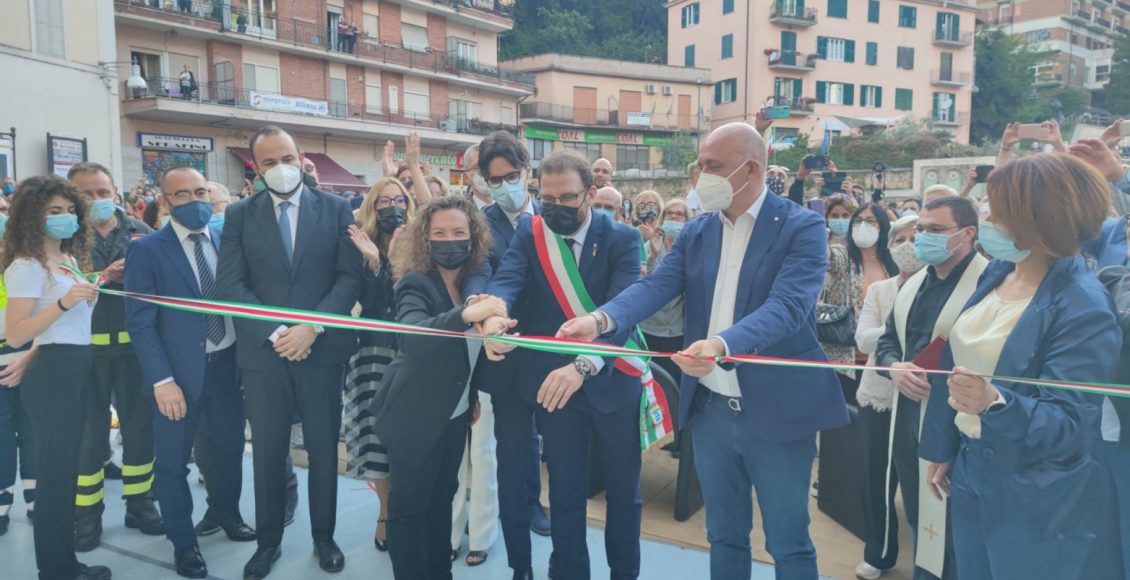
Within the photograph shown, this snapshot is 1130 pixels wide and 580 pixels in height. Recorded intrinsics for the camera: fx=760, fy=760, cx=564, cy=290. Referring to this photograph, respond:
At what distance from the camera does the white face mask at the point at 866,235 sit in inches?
182

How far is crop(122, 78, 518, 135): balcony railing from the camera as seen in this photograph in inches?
947

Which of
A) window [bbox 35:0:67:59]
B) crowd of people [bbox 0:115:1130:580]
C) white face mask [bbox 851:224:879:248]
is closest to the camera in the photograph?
crowd of people [bbox 0:115:1130:580]

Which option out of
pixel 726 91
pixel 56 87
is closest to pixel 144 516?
pixel 56 87

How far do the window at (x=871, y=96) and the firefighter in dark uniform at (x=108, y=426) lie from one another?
48175 millimetres

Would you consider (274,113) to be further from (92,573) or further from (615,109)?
(92,573)

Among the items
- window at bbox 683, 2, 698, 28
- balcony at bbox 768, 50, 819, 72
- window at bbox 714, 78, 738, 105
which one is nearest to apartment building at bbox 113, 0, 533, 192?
window at bbox 714, 78, 738, 105

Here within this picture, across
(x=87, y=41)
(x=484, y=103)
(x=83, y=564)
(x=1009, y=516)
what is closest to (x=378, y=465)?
(x=83, y=564)

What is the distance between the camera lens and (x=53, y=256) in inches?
142

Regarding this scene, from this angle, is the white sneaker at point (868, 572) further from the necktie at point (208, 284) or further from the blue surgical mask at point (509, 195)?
the necktie at point (208, 284)

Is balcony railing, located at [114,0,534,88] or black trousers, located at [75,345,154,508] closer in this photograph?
black trousers, located at [75,345,154,508]

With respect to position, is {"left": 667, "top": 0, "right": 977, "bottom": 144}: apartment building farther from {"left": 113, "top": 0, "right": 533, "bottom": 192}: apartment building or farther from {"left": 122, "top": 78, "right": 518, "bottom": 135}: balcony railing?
{"left": 122, "top": 78, "right": 518, "bottom": 135}: balcony railing

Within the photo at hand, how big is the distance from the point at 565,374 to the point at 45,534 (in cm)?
260

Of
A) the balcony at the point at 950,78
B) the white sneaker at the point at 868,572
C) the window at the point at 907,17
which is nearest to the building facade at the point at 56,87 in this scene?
the white sneaker at the point at 868,572

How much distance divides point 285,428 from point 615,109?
4029cm
